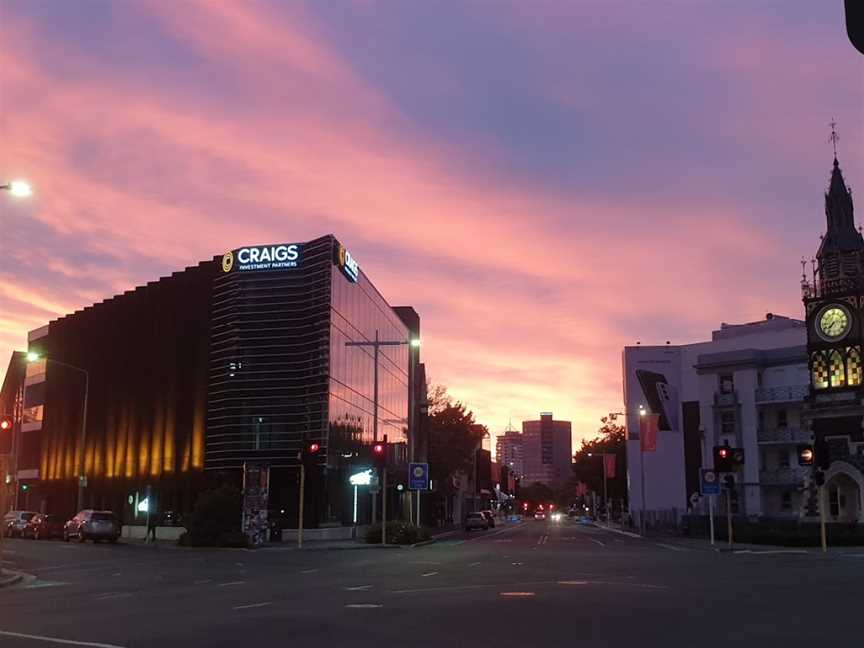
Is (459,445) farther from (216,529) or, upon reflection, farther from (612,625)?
(612,625)

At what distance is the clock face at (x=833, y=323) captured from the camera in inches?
2579

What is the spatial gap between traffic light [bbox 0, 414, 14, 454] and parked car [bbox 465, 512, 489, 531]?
56646 mm

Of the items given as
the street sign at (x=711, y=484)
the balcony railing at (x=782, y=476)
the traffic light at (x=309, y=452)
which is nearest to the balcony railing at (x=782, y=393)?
the balcony railing at (x=782, y=476)

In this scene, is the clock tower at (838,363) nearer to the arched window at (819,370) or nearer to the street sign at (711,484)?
the arched window at (819,370)

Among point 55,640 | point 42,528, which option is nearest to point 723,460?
point 55,640

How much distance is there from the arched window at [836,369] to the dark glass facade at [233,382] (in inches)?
1308

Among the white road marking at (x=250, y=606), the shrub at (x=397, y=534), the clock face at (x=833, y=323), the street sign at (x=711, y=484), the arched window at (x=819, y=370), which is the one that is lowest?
the shrub at (x=397, y=534)

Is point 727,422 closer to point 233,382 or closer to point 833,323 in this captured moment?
point 833,323

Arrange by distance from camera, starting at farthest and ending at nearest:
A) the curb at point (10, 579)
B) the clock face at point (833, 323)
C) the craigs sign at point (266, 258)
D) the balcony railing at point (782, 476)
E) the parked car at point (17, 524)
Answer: the balcony railing at point (782, 476)
the clock face at point (833, 323)
the parked car at point (17, 524)
the craigs sign at point (266, 258)
the curb at point (10, 579)

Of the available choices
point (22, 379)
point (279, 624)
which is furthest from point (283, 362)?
point (22, 379)

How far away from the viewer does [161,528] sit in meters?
52.6

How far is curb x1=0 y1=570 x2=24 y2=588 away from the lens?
2320cm

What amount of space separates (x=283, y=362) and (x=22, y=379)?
50026 millimetres

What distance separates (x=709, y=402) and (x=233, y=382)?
42563mm
